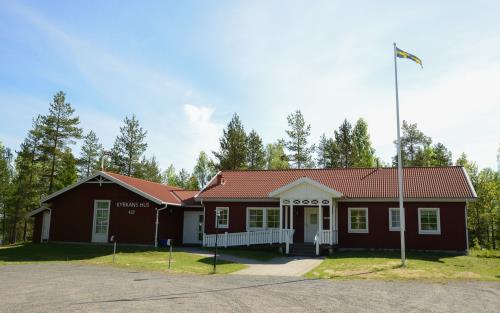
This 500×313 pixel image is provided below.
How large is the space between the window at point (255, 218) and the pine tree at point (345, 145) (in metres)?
20.6

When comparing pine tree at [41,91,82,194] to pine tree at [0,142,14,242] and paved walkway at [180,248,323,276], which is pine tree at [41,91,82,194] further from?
paved walkway at [180,248,323,276]

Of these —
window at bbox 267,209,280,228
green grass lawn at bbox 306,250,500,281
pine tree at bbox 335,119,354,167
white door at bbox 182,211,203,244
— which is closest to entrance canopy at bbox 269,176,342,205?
window at bbox 267,209,280,228

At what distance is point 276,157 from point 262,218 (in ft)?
87.9

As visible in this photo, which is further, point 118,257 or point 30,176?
point 30,176

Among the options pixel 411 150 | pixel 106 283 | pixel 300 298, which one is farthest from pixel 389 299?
pixel 411 150

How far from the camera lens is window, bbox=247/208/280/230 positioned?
2552 centimetres

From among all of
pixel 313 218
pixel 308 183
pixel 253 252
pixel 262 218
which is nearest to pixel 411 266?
pixel 308 183

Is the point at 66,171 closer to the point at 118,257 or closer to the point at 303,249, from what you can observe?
the point at 118,257

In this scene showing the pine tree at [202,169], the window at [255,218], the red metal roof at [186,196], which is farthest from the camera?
the pine tree at [202,169]

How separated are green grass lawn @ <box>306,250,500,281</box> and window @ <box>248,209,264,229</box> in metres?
5.22

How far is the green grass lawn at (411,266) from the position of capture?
585 inches

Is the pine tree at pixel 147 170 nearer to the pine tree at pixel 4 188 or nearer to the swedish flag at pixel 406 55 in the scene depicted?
the pine tree at pixel 4 188

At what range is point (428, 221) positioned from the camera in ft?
75.6

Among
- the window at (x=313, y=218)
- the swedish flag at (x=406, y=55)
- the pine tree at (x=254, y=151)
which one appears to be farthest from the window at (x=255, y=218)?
the pine tree at (x=254, y=151)
